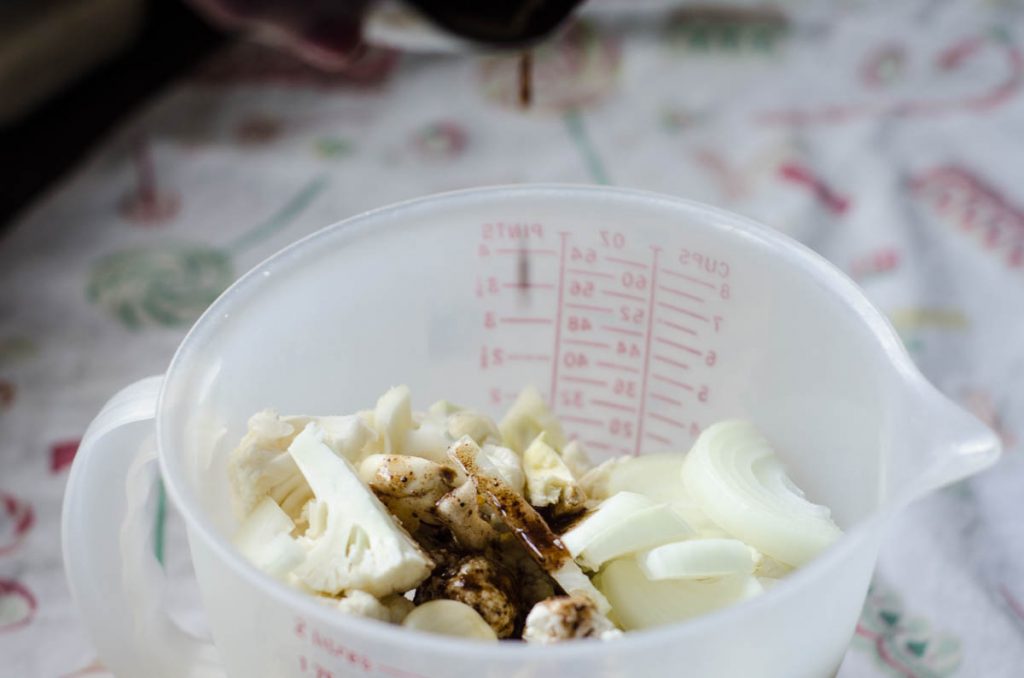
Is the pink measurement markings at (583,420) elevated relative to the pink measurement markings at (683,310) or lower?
lower

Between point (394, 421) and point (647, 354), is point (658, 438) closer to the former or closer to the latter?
point (647, 354)

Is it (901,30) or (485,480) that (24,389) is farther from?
(901,30)

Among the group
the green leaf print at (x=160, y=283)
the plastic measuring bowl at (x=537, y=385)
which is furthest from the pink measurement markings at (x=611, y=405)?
the green leaf print at (x=160, y=283)

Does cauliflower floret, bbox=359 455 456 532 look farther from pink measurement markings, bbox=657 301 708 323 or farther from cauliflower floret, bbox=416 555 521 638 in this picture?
pink measurement markings, bbox=657 301 708 323

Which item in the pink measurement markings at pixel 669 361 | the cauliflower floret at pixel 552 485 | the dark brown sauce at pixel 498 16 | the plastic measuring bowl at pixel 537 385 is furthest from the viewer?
the dark brown sauce at pixel 498 16

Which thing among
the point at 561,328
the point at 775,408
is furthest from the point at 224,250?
the point at 775,408

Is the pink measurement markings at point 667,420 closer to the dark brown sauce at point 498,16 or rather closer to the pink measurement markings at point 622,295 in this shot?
the pink measurement markings at point 622,295

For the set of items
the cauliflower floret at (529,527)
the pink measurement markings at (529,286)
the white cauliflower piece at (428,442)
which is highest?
the pink measurement markings at (529,286)
